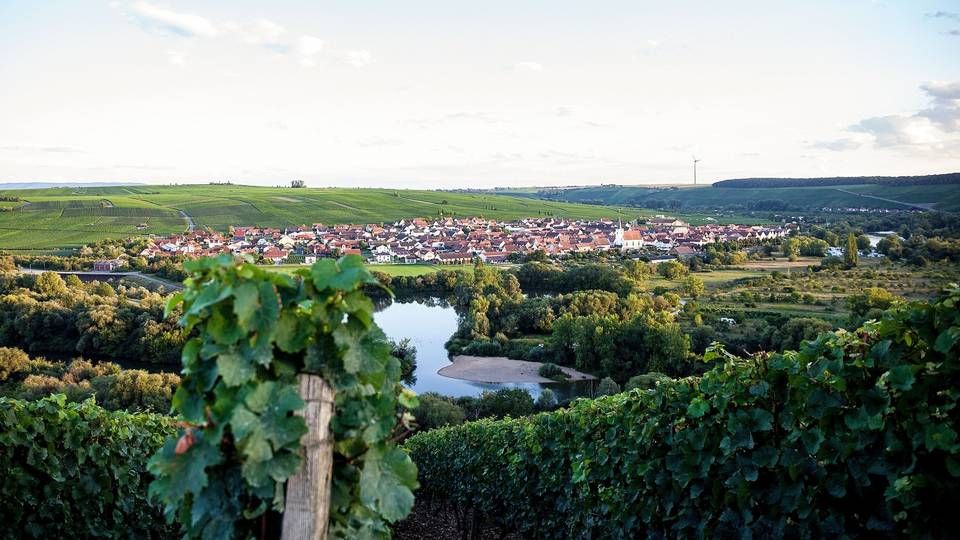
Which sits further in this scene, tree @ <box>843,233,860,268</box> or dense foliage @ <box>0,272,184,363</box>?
tree @ <box>843,233,860,268</box>

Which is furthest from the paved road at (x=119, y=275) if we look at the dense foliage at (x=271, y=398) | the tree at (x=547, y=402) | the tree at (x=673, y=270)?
the dense foliage at (x=271, y=398)

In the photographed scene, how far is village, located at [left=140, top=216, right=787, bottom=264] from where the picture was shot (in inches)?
3091

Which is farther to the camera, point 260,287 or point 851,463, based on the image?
point 851,463

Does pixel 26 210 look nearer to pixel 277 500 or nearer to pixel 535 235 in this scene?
pixel 535 235

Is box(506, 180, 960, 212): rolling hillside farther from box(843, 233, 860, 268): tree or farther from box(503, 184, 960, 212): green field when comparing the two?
box(843, 233, 860, 268): tree

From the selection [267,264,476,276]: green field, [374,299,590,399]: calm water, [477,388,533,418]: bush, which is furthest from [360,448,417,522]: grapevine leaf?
[267,264,476,276]: green field

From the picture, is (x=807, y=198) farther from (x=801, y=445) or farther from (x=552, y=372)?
(x=801, y=445)

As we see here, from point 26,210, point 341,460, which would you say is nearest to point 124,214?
point 26,210

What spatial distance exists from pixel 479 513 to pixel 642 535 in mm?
5485

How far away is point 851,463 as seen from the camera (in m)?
3.58

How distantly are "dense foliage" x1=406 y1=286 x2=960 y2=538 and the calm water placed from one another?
1461 centimetres

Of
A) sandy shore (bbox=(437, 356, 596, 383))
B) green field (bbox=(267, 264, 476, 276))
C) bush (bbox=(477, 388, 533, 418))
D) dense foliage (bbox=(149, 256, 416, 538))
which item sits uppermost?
dense foliage (bbox=(149, 256, 416, 538))

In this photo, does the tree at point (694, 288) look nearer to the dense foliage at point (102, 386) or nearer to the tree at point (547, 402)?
the tree at point (547, 402)

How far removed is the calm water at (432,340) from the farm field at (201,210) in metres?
42.7
